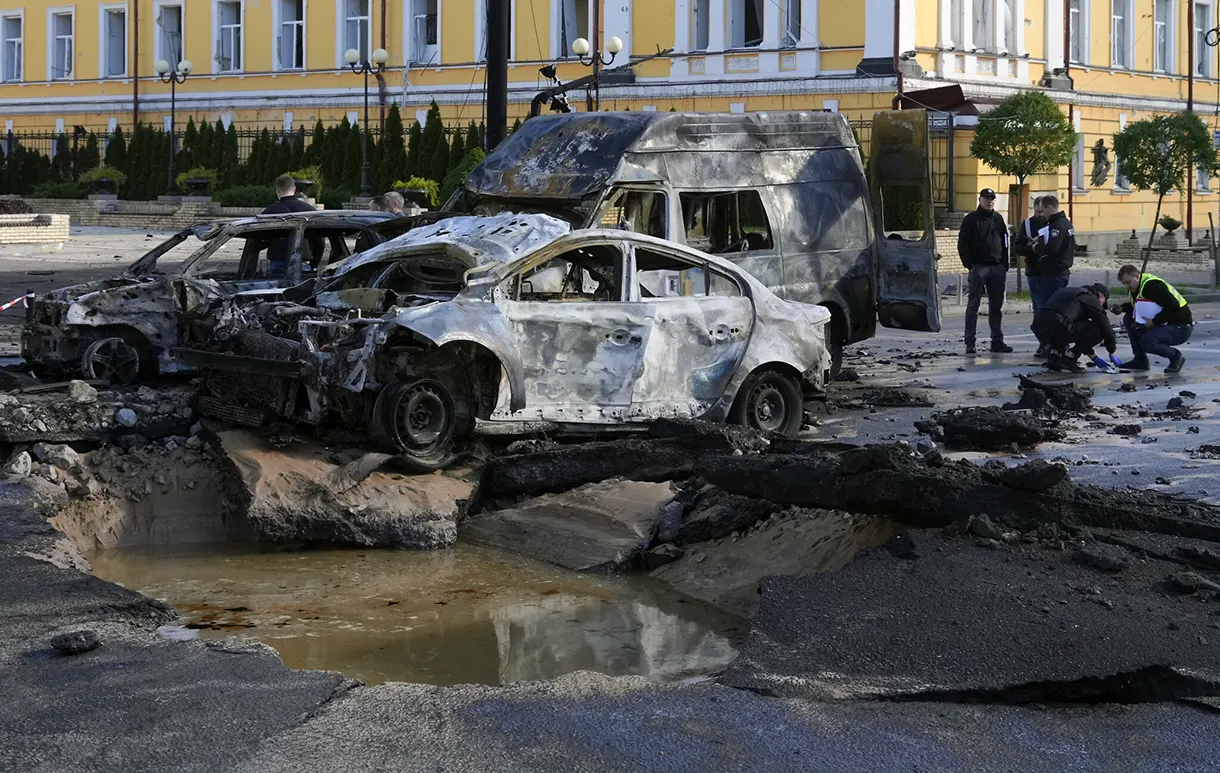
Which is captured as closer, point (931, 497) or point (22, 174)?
point (931, 497)

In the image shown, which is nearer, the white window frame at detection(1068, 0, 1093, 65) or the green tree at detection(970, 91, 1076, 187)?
the green tree at detection(970, 91, 1076, 187)

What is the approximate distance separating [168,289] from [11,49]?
141 ft

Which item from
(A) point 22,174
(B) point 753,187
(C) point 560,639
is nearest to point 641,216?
(B) point 753,187

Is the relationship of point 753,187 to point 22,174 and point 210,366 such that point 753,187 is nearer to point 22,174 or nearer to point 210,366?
point 210,366

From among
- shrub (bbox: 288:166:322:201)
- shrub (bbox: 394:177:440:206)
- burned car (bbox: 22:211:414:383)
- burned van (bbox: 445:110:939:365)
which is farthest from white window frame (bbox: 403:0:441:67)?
burned car (bbox: 22:211:414:383)

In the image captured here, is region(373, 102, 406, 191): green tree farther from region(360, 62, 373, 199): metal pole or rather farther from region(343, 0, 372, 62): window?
region(343, 0, 372, 62): window

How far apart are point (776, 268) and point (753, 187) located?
0.73 m

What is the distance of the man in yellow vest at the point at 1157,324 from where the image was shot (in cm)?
1566

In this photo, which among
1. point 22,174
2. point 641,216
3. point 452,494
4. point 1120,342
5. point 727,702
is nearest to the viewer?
point 727,702

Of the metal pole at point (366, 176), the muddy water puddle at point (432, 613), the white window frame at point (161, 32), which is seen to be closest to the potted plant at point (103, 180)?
the white window frame at point (161, 32)

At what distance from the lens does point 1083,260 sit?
3666 centimetres

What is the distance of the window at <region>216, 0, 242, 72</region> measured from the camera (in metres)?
45.3

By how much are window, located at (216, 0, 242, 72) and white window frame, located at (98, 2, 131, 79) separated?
13.2ft

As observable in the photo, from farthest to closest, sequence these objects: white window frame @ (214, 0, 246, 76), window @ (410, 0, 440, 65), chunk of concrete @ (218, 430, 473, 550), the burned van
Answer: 1. white window frame @ (214, 0, 246, 76)
2. window @ (410, 0, 440, 65)
3. the burned van
4. chunk of concrete @ (218, 430, 473, 550)
